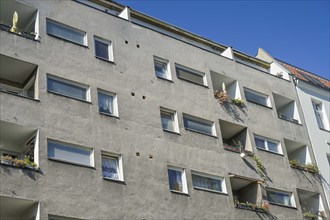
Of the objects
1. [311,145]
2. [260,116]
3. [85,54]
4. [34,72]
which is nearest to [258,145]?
[260,116]

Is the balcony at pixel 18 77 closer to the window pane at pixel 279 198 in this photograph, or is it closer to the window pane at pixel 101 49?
the window pane at pixel 101 49

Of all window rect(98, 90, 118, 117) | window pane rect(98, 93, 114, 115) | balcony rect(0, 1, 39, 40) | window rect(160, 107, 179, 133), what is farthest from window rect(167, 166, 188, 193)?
balcony rect(0, 1, 39, 40)

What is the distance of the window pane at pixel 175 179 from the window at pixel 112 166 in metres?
2.62

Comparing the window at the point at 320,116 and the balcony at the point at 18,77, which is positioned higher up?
the window at the point at 320,116

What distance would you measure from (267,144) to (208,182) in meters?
6.09

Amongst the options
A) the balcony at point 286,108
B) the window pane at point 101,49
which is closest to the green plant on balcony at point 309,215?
the balcony at point 286,108

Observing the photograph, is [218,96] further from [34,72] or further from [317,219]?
[34,72]

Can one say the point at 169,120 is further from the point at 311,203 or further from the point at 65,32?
the point at 311,203

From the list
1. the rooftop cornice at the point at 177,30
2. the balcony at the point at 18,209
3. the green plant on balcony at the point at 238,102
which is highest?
the rooftop cornice at the point at 177,30

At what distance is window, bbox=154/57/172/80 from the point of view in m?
26.8

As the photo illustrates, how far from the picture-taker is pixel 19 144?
833 inches

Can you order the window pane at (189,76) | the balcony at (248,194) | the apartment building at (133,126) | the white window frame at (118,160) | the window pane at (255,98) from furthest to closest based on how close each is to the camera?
the window pane at (255,98) → the window pane at (189,76) → the balcony at (248,194) → the white window frame at (118,160) → the apartment building at (133,126)

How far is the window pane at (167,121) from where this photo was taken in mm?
25047

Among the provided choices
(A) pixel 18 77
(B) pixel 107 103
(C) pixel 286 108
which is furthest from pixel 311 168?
(A) pixel 18 77
